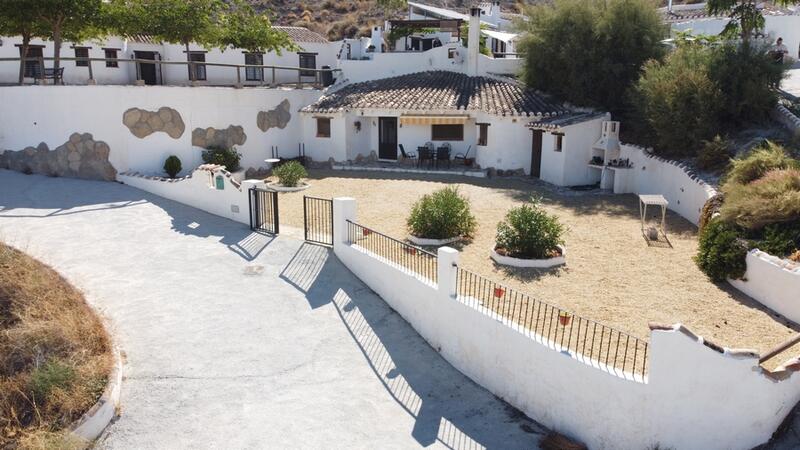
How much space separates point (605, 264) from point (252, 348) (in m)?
9.68

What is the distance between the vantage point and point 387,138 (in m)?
32.7

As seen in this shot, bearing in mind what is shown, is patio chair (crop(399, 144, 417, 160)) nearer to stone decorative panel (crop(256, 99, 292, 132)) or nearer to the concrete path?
stone decorative panel (crop(256, 99, 292, 132))

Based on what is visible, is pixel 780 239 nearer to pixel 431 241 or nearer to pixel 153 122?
pixel 431 241

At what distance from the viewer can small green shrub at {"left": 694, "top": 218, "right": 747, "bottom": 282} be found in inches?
587

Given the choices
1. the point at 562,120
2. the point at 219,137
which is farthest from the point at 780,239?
the point at 219,137

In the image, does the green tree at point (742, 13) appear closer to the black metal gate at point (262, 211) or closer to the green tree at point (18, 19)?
the black metal gate at point (262, 211)

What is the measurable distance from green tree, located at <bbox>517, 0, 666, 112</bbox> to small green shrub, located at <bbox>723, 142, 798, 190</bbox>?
10.9m

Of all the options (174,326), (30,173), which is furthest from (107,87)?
(174,326)

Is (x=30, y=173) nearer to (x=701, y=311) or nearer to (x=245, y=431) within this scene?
(x=245, y=431)

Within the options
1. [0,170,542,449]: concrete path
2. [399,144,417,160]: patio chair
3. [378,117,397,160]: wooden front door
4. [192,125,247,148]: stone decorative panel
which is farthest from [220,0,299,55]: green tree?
[0,170,542,449]: concrete path

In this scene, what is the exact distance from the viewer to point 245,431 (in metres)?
11.1

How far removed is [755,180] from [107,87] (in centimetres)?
2418

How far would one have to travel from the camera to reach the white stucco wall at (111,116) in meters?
25.6

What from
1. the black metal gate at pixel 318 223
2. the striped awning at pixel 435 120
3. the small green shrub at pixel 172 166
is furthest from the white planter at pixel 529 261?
the small green shrub at pixel 172 166
